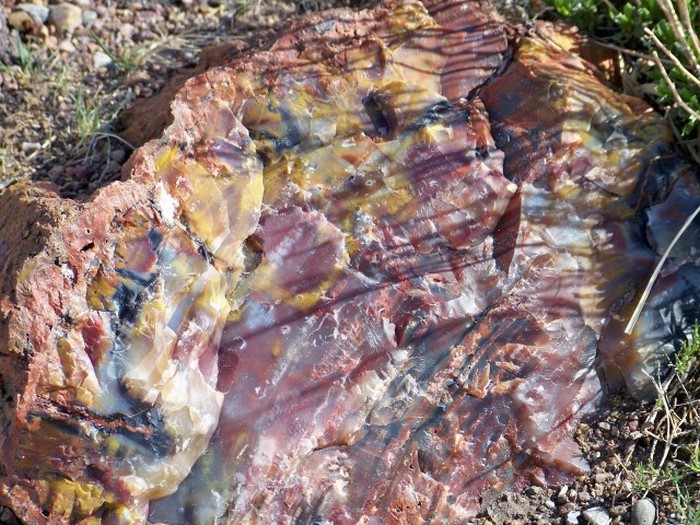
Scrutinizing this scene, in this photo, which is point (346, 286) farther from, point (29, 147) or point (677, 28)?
point (29, 147)

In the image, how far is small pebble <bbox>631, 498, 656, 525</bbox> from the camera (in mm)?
2932

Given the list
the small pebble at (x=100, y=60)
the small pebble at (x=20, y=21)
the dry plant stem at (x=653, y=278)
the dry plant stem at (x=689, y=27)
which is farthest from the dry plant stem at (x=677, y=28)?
the small pebble at (x=20, y=21)

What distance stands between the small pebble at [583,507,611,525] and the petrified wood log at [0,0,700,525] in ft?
0.54

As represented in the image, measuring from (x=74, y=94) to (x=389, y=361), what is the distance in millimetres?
2209

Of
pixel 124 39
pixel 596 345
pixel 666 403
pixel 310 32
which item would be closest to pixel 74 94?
pixel 124 39

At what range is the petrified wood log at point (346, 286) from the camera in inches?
100

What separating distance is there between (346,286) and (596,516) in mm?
1225

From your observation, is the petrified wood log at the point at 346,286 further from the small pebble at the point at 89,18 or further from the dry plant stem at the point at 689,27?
the small pebble at the point at 89,18

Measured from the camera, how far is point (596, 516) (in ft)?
9.70

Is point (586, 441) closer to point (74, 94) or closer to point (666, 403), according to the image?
point (666, 403)

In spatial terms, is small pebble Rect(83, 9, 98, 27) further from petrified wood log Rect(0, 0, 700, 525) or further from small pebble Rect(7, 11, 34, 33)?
petrified wood log Rect(0, 0, 700, 525)

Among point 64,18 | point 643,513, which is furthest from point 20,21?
point 643,513

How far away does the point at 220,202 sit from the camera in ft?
9.44

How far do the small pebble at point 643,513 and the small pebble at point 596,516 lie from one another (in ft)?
0.30
